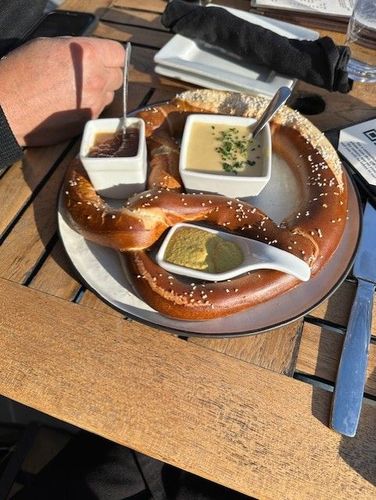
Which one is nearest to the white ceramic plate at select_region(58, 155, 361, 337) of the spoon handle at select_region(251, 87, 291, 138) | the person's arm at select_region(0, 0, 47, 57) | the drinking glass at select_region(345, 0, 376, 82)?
the spoon handle at select_region(251, 87, 291, 138)

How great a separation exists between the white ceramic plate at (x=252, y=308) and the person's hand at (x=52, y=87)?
11.4 inches

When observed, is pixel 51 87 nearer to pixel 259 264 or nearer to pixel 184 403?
pixel 259 264

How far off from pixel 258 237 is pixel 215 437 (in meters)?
0.33

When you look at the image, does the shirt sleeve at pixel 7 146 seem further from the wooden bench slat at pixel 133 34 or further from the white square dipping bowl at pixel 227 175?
the wooden bench slat at pixel 133 34

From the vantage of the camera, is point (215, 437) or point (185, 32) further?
point (185, 32)

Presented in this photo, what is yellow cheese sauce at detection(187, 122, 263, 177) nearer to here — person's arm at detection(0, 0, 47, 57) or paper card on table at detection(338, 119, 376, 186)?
paper card on table at detection(338, 119, 376, 186)

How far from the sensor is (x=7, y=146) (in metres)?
1.00

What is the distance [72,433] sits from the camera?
3.90 feet

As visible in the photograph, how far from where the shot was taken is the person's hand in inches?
41.2

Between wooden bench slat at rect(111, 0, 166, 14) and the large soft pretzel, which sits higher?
wooden bench slat at rect(111, 0, 166, 14)

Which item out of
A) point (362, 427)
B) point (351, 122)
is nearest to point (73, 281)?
point (362, 427)

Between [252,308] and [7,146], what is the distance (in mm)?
639

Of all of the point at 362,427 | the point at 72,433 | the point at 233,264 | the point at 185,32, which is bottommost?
the point at 72,433

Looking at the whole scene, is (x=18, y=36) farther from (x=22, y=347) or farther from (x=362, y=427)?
(x=362, y=427)
